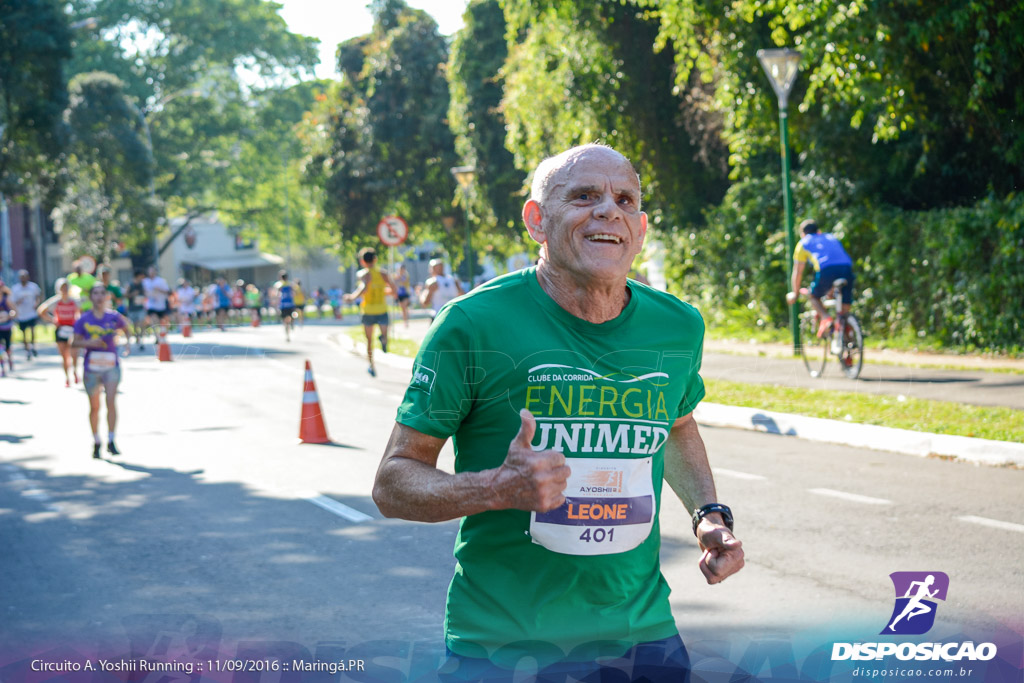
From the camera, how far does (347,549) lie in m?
6.55

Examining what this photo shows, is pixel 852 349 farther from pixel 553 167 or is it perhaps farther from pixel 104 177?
pixel 104 177

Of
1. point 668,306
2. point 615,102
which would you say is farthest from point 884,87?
point 668,306

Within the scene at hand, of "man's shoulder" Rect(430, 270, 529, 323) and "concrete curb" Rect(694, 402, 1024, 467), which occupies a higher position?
"man's shoulder" Rect(430, 270, 529, 323)

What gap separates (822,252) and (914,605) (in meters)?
11.5

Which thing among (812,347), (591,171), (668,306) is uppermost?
(591,171)

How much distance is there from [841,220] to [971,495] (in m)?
11.3

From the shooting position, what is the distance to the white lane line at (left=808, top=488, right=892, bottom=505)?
7.29 metres

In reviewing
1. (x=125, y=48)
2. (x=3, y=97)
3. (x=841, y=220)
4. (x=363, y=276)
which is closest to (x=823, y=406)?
(x=841, y=220)

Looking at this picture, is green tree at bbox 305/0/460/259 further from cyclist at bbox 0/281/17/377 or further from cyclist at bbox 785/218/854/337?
cyclist at bbox 785/218/854/337

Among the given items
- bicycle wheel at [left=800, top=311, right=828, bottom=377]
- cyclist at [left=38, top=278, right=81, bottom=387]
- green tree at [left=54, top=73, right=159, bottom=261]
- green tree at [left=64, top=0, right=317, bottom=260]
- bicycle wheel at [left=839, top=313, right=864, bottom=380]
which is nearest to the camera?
bicycle wheel at [left=839, top=313, right=864, bottom=380]

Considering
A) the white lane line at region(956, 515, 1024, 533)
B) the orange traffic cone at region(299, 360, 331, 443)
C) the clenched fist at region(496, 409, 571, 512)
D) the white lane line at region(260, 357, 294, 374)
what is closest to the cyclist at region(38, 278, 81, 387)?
the white lane line at region(260, 357, 294, 374)

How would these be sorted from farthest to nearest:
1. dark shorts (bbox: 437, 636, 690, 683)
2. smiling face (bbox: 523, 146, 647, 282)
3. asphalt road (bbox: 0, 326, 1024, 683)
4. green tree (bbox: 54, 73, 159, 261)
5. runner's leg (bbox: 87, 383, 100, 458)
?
green tree (bbox: 54, 73, 159, 261) → runner's leg (bbox: 87, 383, 100, 458) → asphalt road (bbox: 0, 326, 1024, 683) → smiling face (bbox: 523, 146, 647, 282) → dark shorts (bbox: 437, 636, 690, 683)

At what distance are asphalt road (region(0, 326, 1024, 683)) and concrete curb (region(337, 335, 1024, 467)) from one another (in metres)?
0.21

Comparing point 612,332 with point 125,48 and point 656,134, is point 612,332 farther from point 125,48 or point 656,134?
point 125,48
